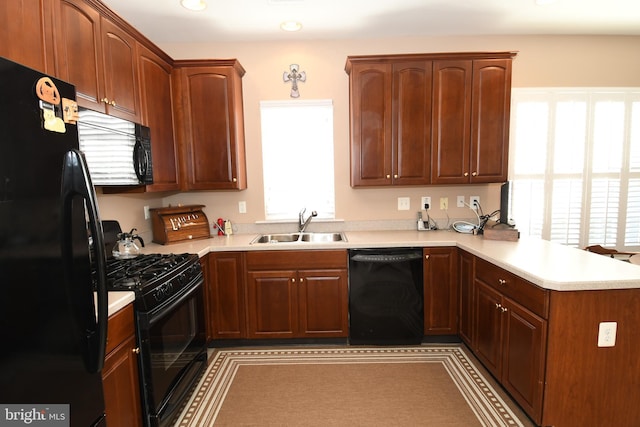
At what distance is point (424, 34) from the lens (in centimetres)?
298

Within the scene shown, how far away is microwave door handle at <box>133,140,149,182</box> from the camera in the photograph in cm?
208

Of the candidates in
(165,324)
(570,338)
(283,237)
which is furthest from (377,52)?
(165,324)

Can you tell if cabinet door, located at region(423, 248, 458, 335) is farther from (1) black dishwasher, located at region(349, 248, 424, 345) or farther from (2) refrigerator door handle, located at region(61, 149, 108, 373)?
(2) refrigerator door handle, located at region(61, 149, 108, 373)

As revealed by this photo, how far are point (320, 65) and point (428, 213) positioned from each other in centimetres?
182

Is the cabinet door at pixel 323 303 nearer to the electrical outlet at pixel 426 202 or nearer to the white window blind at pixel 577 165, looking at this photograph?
the electrical outlet at pixel 426 202

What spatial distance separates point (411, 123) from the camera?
2.76m

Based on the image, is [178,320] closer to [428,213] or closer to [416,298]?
[416,298]

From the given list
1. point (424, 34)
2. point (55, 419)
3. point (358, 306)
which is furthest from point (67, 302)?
point (424, 34)

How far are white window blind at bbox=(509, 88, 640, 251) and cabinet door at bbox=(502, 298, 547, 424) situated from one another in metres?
1.61

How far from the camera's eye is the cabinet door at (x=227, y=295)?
2607 mm

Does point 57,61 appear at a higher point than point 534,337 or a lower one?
higher

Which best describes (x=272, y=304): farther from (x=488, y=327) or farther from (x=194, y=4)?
(x=194, y=4)

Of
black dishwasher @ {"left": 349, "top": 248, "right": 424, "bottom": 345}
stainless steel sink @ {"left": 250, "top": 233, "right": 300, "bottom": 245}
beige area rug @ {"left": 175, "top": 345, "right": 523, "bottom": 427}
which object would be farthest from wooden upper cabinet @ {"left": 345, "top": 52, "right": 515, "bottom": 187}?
beige area rug @ {"left": 175, "top": 345, "right": 523, "bottom": 427}

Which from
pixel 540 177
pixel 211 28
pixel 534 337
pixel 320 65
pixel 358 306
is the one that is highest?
pixel 211 28
